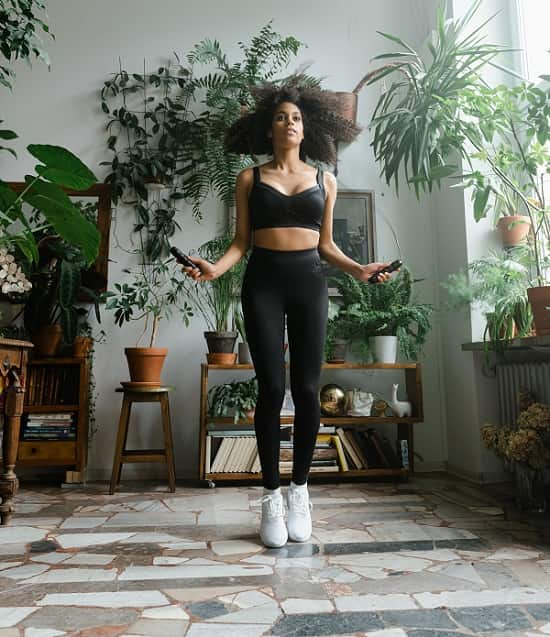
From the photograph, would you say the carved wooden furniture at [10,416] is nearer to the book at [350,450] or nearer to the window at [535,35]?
the book at [350,450]

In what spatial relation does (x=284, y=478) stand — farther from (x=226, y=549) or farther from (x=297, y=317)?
(x=297, y=317)

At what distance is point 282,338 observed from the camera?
1854 mm

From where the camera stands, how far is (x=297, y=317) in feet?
6.12

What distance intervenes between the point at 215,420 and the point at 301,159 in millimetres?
1382

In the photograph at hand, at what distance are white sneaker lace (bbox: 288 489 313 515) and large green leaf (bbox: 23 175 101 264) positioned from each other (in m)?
1.17

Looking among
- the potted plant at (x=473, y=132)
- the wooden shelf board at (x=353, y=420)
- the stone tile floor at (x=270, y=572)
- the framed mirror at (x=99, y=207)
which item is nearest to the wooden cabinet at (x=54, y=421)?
the stone tile floor at (x=270, y=572)

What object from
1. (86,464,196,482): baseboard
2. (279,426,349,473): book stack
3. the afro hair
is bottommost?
(86,464,196,482): baseboard

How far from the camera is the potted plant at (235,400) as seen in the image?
2.78 meters

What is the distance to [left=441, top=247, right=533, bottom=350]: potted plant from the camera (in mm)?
2432

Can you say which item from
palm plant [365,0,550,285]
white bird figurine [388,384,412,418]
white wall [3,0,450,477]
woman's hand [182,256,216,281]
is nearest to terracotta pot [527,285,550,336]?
palm plant [365,0,550,285]

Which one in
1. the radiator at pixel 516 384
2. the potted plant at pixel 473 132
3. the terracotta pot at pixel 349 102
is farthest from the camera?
the terracotta pot at pixel 349 102

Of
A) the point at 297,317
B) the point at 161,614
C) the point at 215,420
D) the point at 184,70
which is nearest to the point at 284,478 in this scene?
the point at 215,420

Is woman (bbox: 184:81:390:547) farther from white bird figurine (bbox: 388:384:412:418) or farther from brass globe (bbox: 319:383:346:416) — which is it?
white bird figurine (bbox: 388:384:412:418)

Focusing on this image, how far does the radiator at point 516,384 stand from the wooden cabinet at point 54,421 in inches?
86.1
